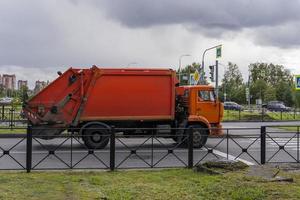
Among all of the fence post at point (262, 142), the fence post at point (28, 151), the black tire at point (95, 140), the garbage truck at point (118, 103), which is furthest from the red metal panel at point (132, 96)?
the fence post at point (28, 151)

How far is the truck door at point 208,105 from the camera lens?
1943 cm

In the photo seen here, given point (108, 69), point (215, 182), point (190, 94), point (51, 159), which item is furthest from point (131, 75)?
point (215, 182)

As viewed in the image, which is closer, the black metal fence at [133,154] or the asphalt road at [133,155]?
the black metal fence at [133,154]

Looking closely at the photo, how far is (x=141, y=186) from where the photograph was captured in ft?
30.7

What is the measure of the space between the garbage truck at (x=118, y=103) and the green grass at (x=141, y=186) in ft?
22.1

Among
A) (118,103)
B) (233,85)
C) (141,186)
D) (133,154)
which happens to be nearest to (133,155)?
(133,154)

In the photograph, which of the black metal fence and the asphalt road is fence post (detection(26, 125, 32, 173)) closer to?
the black metal fence

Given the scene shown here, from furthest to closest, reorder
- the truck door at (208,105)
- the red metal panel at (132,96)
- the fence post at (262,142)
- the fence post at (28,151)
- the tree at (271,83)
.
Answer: the tree at (271,83), the truck door at (208,105), the red metal panel at (132,96), the fence post at (262,142), the fence post at (28,151)

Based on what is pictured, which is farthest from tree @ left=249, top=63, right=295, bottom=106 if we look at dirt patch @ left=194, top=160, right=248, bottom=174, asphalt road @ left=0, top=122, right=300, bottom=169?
dirt patch @ left=194, top=160, right=248, bottom=174

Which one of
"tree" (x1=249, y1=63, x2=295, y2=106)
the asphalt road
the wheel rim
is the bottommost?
the asphalt road

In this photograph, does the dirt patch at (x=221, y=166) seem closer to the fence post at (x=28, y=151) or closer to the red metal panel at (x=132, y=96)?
the fence post at (x=28, y=151)

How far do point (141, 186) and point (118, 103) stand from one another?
9455 millimetres

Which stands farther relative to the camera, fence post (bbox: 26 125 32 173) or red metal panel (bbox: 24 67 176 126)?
red metal panel (bbox: 24 67 176 126)

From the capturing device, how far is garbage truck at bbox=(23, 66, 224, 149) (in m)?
18.2
